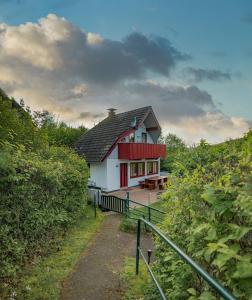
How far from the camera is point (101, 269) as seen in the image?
555cm

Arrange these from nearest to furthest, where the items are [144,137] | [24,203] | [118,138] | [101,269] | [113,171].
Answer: [24,203] → [101,269] → [118,138] → [113,171] → [144,137]

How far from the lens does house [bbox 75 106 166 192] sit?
19.6 m

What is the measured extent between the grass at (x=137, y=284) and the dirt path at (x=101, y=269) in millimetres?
127

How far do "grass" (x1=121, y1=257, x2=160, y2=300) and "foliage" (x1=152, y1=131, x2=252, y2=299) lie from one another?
1.23 feet

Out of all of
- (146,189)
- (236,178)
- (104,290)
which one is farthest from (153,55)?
(146,189)

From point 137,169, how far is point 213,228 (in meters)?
20.9

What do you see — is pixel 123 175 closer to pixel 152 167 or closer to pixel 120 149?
pixel 120 149

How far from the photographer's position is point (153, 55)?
1161 cm

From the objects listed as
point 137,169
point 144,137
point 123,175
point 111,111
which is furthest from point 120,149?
point 111,111

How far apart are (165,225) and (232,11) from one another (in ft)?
16.2

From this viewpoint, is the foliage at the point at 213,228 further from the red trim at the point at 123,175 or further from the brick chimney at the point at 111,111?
the brick chimney at the point at 111,111

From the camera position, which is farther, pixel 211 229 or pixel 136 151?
pixel 136 151

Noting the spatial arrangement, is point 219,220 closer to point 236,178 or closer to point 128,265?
point 236,178

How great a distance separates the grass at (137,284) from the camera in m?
3.87
